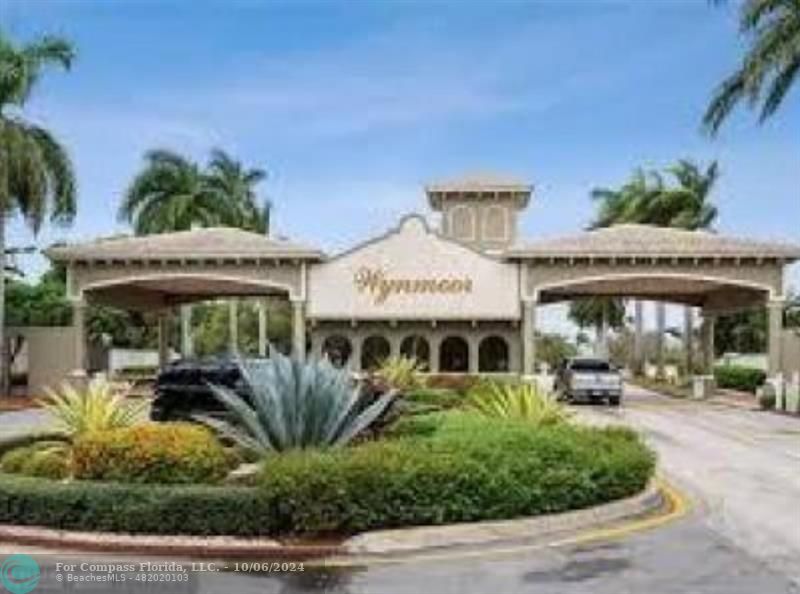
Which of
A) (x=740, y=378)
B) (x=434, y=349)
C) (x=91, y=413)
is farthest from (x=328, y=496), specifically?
(x=740, y=378)

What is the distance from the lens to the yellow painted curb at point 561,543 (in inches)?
564

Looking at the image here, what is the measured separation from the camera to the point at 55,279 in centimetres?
8731

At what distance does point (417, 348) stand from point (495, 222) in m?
8.95

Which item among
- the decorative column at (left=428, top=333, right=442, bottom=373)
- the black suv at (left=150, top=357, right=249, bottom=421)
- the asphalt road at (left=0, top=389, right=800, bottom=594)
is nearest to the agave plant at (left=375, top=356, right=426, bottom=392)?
the black suv at (left=150, top=357, right=249, bottom=421)

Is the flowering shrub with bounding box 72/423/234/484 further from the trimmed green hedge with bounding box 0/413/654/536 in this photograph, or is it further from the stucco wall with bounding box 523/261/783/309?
the stucco wall with bounding box 523/261/783/309

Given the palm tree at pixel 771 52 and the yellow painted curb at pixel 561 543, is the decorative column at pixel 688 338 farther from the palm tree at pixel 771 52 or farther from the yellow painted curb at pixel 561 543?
the yellow painted curb at pixel 561 543

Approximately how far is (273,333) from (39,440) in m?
82.2

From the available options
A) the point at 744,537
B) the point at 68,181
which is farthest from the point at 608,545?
the point at 68,181

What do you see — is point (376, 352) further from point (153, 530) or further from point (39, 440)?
point (153, 530)

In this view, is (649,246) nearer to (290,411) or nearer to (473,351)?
(473,351)

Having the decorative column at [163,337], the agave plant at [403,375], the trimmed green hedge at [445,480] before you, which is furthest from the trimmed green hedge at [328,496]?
the decorative column at [163,337]

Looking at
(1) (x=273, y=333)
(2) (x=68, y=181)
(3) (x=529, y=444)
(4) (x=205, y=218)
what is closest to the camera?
(3) (x=529, y=444)

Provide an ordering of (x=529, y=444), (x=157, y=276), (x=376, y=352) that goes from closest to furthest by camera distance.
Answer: (x=529, y=444) < (x=157, y=276) < (x=376, y=352)

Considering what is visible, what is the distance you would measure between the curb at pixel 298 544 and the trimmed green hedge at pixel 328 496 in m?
0.16
